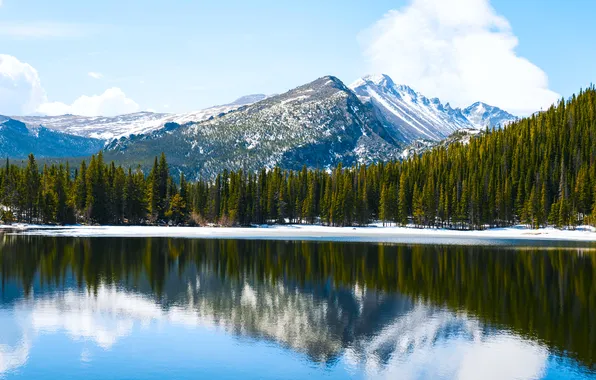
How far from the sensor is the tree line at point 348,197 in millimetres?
158500

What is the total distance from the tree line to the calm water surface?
98.0m

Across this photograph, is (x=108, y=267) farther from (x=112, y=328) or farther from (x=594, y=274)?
(x=594, y=274)

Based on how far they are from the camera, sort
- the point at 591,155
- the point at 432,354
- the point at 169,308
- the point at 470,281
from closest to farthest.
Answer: the point at 432,354 < the point at 169,308 < the point at 470,281 < the point at 591,155

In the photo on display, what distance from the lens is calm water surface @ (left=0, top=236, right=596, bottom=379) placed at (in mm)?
27281

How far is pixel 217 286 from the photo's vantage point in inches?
1977

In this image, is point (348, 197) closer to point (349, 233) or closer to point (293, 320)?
point (349, 233)

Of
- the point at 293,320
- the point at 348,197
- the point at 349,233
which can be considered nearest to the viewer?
the point at 293,320

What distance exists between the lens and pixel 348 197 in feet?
610

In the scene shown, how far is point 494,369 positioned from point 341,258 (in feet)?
158

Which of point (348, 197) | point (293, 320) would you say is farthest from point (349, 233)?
point (293, 320)

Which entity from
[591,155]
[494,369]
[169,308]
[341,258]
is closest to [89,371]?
[169,308]

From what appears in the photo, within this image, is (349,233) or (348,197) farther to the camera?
(348,197)

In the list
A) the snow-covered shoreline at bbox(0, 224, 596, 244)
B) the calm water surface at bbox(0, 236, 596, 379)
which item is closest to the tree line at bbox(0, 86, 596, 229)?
the snow-covered shoreline at bbox(0, 224, 596, 244)

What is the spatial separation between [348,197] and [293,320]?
15012cm
